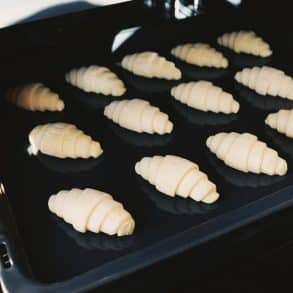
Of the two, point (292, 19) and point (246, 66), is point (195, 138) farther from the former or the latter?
point (292, 19)

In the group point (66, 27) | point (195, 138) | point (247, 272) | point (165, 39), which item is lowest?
point (247, 272)

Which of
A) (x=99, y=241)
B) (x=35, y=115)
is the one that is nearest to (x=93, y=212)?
(x=99, y=241)

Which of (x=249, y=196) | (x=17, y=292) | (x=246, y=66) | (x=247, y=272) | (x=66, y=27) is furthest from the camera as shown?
(x=246, y=66)

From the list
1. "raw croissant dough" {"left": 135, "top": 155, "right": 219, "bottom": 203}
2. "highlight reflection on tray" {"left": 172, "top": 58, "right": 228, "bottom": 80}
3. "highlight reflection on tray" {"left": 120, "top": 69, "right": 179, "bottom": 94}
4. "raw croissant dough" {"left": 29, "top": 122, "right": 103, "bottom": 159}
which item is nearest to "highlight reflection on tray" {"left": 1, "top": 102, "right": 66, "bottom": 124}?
"raw croissant dough" {"left": 29, "top": 122, "right": 103, "bottom": 159}

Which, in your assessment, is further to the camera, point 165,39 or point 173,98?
point 165,39

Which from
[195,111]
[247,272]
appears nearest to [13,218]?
[247,272]

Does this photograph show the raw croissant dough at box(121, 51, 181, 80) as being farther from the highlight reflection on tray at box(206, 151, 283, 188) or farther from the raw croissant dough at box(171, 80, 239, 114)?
the highlight reflection on tray at box(206, 151, 283, 188)

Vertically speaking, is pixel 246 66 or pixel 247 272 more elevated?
pixel 246 66

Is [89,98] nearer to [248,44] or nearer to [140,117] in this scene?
[140,117]
